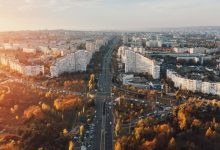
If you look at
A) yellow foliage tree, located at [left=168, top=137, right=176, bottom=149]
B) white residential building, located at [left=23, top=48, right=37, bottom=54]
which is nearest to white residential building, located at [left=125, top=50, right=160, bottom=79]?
yellow foliage tree, located at [left=168, top=137, right=176, bottom=149]

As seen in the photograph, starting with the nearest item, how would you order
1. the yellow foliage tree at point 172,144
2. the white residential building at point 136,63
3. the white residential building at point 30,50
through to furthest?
the yellow foliage tree at point 172,144, the white residential building at point 136,63, the white residential building at point 30,50

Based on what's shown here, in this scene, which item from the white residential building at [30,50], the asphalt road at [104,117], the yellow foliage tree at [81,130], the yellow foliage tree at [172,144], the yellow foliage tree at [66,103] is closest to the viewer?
the yellow foliage tree at [172,144]

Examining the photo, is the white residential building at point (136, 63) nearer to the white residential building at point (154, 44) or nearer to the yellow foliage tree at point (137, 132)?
the yellow foliage tree at point (137, 132)

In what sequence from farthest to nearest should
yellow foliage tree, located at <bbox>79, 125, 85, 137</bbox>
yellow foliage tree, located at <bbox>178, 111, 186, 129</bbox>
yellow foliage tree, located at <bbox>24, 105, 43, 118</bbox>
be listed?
yellow foliage tree, located at <bbox>24, 105, 43, 118</bbox>, yellow foliage tree, located at <bbox>178, 111, 186, 129</bbox>, yellow foliage tree, located at <bbox>79, 125, 85, 137</bbox>

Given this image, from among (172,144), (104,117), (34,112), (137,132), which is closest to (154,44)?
(104,117)

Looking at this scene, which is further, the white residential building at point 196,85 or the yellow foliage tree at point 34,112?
the white residential building at point 196,85

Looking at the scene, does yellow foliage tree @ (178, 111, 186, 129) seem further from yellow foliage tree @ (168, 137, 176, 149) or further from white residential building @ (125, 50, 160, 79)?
white residential building @ (125, 50, 160, 79)

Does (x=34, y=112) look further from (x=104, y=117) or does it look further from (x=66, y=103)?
(x=104, y=117)

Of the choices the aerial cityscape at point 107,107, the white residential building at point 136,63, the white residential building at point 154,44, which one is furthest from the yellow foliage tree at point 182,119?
the white residential building at point 154,44

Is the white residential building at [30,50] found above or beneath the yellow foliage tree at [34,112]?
above
